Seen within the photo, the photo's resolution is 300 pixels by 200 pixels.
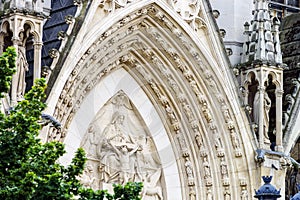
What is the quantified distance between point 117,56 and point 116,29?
29.5 inches

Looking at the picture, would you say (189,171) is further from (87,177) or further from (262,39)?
(262,39)

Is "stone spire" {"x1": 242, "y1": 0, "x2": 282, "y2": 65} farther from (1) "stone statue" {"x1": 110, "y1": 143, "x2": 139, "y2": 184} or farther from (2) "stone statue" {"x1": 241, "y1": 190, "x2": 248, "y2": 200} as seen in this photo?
(1) "stone statue" {"x1": 110, "y1": 143, "x2": 139, "y2": 184}

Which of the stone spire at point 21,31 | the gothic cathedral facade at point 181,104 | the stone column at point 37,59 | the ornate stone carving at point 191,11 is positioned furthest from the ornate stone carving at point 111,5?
the stone column at point 37,59

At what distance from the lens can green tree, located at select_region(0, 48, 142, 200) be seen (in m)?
16.1

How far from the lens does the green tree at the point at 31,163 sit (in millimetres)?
16109

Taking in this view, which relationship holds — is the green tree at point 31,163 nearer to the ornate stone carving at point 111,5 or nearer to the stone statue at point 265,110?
the ornate stone carving at point 111,5

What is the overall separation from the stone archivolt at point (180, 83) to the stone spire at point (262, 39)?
91 cm

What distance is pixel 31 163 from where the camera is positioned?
16391mm

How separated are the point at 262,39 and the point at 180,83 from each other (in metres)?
1.63

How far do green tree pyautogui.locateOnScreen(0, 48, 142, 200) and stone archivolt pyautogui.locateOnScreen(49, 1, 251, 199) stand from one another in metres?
6.16

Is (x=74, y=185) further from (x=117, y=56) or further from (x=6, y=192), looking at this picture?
(x=117, y=56)

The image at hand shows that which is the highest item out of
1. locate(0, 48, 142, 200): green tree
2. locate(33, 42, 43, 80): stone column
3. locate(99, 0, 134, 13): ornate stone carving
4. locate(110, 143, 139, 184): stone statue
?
locate(99, 0, 134, 13): ornate stone carving

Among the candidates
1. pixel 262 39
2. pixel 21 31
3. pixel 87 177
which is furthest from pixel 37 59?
pixel 262 39

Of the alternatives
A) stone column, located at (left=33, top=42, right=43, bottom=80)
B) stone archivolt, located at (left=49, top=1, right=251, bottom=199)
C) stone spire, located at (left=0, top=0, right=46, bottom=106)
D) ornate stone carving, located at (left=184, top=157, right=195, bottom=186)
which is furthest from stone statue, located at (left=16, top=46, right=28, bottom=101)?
ornate stone carving, located at (left=184, top=157, right=195, bottom=186)
